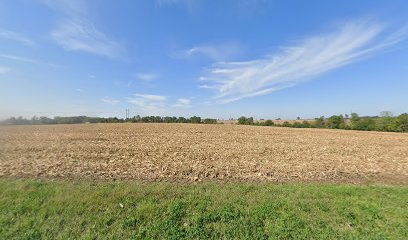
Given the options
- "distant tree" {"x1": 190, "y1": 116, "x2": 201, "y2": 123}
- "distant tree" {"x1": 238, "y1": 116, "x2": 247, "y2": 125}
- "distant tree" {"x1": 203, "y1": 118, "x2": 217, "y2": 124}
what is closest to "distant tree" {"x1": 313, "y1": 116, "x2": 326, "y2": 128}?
"distant tree" {"x1": 238, "y1": 116, "x2": 247, "y2": 125}

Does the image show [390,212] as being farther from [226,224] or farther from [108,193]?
[108,193]

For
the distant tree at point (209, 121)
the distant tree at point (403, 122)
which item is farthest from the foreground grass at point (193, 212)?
the distant tree at point (209, 121)

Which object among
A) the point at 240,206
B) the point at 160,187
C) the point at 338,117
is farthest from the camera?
the point at 338,117

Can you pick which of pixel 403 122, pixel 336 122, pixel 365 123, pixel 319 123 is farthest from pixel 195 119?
pixel 403 122

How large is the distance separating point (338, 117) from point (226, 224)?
62.2 metres

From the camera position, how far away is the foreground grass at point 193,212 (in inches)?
151

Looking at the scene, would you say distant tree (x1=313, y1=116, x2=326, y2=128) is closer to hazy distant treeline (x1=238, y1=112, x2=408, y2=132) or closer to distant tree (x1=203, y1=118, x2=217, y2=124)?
hazy distant treeline (x1=238, y1=112, x2=408, y2=132)

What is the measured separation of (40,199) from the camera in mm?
4910

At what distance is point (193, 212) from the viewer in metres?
4.47

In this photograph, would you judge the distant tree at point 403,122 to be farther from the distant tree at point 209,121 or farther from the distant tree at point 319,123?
the distant tree at point 209,121

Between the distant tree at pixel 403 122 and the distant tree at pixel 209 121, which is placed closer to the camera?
the distant tree at pixel 403 122

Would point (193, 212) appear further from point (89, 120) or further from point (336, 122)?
point (89, 120)

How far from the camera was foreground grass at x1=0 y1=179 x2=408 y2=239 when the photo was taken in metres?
3.84

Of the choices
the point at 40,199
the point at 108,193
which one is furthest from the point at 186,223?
the point at 40,199
